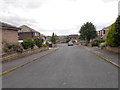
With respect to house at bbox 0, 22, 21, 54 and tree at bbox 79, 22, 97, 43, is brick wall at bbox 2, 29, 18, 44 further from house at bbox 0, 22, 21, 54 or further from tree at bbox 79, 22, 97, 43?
tree at bbox 79, 22, 97, 43

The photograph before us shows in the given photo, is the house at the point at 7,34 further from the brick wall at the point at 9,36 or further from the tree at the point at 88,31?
the tree at the point at 88,31

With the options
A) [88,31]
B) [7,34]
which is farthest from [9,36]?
[88,31]

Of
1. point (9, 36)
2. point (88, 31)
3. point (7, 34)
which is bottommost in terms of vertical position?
point (9, 36)

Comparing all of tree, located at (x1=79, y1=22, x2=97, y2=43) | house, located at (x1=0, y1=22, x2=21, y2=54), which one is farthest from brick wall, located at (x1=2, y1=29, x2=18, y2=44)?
→ tree, located at (x1=79, y1=22, x2=97, y2=43)

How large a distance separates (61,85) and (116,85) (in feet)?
7.18

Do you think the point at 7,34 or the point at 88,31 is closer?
the point at 7,34

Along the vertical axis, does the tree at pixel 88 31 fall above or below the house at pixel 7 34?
above

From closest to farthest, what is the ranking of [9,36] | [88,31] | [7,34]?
[7,34] → [9,36] → [88,31]

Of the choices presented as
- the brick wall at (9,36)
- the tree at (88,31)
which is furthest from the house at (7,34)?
the tree at (88,31)

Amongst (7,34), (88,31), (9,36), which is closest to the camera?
(7,34)

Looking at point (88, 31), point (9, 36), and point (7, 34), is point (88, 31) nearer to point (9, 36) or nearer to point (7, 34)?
point (9, 36)

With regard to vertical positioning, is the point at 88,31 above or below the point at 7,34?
above

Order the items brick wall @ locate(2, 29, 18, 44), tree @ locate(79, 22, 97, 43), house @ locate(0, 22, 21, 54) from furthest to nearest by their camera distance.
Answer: tree @ locate(79, 22, 97, 43), brick wall @ locate(2, 29, 18, 44), house @ locate(0, 22, 21, 54)

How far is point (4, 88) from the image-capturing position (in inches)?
203
